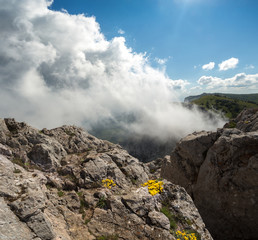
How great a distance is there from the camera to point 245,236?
22.8 metres

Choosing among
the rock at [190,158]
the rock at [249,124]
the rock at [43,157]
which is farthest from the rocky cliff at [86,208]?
the rock at [249,124]

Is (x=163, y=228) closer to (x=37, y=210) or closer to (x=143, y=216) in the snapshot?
(x=143, y=216)

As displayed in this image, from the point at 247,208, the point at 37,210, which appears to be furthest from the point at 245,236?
the point at 37,210

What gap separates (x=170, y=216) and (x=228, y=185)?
13679 mm

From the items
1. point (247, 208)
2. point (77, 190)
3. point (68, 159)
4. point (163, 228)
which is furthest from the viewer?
point (68, 159)

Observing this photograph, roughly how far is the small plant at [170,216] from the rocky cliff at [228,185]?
12832 mm

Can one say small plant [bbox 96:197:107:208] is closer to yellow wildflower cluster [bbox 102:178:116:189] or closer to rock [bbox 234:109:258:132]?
yellow wildflower cluster [bbox 102:178:116:189]

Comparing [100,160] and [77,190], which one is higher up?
[100,160]

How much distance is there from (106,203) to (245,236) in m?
21.2

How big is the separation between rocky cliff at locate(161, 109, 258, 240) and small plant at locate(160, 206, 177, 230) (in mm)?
12832

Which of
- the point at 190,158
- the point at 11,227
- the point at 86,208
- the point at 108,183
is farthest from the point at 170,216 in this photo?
the point at 190,158

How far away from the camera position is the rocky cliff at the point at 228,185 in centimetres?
2273

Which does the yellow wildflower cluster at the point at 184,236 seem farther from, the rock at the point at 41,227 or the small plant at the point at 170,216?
the rock at the point at 41,227

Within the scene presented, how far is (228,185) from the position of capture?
24.3 meters
